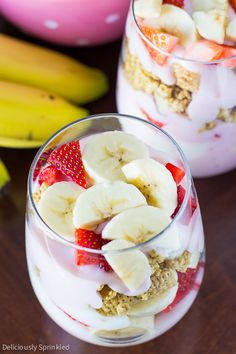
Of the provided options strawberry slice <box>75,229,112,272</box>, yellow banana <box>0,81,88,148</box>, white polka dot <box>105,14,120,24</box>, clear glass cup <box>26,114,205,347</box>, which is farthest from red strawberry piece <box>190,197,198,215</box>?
white polka dot <box>105,14,120,24</box>

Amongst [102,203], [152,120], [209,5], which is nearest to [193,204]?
[102,203]

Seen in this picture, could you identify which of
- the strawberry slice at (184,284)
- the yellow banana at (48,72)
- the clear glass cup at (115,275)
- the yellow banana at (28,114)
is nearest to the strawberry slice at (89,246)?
the clear glass cup at (115,275)

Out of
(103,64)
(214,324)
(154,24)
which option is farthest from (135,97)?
(214,324)

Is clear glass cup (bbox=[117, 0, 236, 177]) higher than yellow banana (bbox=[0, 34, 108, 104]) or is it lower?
higher

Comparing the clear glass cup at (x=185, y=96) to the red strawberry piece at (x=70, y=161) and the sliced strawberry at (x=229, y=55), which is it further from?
the red strawberry piece at (x=70, y=161)

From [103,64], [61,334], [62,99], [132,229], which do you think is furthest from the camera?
[103,64]

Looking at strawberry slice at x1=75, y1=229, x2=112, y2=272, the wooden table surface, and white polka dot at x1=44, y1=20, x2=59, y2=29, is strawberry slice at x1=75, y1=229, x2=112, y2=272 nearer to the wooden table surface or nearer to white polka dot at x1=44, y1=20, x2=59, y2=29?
the wooden table surface

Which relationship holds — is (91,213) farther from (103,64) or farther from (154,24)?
(103,64)
